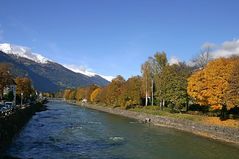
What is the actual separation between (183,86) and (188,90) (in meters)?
6.54

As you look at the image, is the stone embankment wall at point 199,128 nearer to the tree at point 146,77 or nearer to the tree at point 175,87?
the tree at point 175,87

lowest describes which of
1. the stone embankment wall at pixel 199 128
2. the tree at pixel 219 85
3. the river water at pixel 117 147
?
the river water at pixel 117 147

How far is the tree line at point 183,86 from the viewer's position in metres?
54.2

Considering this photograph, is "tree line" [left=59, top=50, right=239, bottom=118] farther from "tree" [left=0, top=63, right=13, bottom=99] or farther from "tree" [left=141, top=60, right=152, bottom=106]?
"tree" [left=0, top=63, right=13, bottom=99]

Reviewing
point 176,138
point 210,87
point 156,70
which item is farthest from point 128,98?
point 176,138

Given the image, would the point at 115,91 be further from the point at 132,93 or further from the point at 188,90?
the point at 188,90

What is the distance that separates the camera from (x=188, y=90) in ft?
218

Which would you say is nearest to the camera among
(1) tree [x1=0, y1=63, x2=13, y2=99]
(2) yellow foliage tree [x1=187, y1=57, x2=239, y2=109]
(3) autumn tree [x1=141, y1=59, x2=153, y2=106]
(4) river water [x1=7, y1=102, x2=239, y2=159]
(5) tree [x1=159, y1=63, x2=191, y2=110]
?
(4) river water [x1=7, y1=102, x2=239, y2=159]

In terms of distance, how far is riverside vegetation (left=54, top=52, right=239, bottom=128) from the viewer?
177ft

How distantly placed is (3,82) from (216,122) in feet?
219

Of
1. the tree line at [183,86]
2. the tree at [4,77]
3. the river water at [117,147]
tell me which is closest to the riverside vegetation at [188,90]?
the tree line at [183,86]

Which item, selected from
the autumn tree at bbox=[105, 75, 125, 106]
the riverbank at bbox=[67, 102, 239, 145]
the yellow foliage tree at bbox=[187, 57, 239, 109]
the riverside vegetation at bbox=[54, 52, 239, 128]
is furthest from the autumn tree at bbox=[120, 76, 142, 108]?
the yellow foliage tree at bbox=[187, 57, 239, 109]

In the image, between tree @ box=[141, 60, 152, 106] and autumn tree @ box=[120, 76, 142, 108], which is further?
autumn tree @ box=[120, 76, 142, 108]

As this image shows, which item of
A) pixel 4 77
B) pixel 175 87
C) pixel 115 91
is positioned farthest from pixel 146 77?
pixel 4 77
